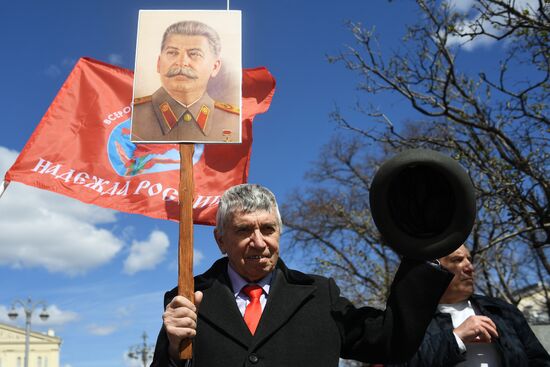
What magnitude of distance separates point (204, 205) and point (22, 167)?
5.48 feet

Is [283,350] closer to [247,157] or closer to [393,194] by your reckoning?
[393,194]

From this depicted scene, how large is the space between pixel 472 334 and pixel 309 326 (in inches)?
47.1

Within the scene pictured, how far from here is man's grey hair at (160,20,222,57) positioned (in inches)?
147

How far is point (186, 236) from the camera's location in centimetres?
297

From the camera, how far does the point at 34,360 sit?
7531 cm

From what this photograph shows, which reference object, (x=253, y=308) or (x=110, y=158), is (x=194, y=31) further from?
(x=110, y=158)

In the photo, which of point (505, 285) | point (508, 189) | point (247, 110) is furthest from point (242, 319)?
point (505, 285)

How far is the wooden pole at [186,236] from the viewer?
2.77 m

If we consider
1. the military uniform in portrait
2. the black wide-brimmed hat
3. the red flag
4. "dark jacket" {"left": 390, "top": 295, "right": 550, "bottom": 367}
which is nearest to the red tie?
the black wide-brimmed hat

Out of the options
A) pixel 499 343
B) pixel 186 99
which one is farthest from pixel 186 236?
pixel 499 343

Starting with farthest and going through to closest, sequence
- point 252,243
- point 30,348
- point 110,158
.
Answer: point 30,348, point 110,158, point 252,243

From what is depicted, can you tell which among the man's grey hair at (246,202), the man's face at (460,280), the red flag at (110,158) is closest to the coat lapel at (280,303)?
the man's grey hair at (246,202)

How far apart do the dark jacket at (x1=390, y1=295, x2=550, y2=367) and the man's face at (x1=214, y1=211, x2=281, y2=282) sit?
Answer: 44.5 inches

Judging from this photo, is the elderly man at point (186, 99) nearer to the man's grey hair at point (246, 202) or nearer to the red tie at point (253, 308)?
the man's grey hair at point (246, 202)
